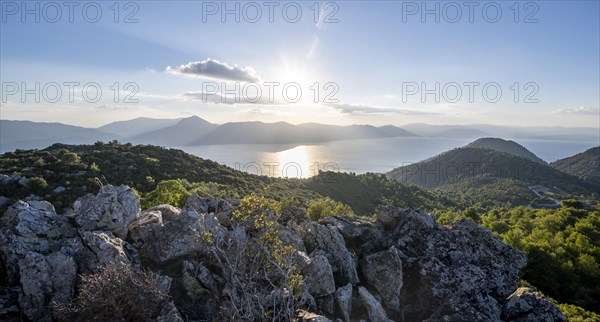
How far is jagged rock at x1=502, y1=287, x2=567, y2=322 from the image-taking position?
29.3 feet

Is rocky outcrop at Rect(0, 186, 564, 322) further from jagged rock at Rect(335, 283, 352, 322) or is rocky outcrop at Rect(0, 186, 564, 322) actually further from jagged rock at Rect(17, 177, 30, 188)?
jagged rock at Rect(17, 177, 30, 188)

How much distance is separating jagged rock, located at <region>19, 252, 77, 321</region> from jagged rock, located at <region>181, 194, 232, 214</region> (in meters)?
4.80

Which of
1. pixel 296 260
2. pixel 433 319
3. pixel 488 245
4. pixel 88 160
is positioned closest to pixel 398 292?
pixel 433 319

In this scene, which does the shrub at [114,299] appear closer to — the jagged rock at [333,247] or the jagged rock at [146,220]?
the jagged rock at [146,220]

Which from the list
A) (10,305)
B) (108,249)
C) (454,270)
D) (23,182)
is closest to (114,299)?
(108,249)

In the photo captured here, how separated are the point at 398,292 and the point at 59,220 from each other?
1022 centimetres

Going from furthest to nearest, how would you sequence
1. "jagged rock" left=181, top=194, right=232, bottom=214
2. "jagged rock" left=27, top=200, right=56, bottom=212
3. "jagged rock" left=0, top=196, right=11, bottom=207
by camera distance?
"jagged rock" left=0, top=196, right=11, bottom=207
"jagged rock" left=181, top=194, right=232, bottom=214
"jagged rock" left=27, top=200, right=56, bottom=212

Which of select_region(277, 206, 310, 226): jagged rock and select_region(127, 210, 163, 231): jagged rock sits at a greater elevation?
select_region(127, 210, 163, 231): jagged rock

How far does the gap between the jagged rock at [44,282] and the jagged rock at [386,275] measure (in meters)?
8.03

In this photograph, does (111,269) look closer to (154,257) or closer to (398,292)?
(154,257)

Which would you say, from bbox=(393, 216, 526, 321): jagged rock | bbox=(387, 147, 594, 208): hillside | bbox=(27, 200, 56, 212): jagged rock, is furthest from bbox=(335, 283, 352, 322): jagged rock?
bbox=(387, 147, 594, 208): hillside

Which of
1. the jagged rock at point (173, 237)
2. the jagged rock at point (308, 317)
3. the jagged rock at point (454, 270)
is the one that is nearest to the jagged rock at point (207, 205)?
the jagged rock at point (173, 237)

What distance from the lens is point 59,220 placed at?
31.7 ft

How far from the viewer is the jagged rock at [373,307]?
8867 millimetres
